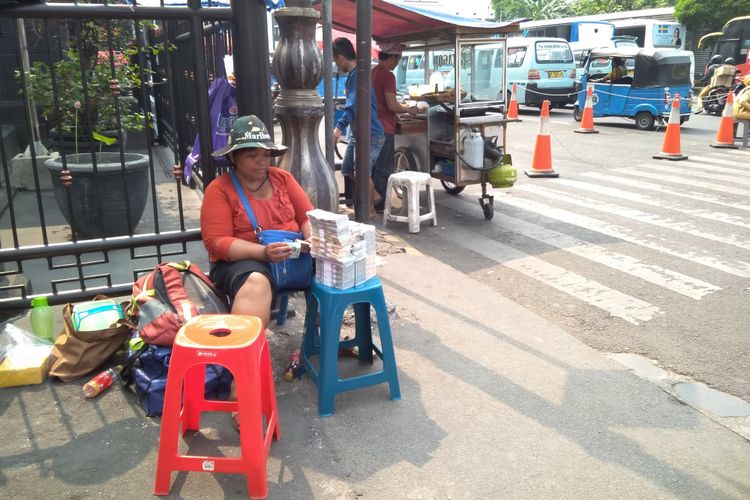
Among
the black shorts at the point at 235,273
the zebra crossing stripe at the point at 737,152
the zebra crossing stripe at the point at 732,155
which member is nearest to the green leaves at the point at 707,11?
the zebra crossing stripe at the point at 737,152

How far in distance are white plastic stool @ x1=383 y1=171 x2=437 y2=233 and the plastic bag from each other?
407cm

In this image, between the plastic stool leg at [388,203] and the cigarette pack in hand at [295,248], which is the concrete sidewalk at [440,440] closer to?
the cigarette pack in hand at [295,248]

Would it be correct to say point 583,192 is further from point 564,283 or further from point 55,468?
point 55,468

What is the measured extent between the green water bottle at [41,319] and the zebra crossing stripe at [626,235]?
531 cm

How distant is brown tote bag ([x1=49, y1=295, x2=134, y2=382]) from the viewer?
3328 mm

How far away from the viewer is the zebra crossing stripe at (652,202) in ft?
23.0

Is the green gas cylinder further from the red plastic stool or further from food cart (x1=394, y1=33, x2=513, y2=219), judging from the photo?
the red plastic stool

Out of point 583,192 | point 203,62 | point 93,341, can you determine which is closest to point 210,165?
A: point 203,62

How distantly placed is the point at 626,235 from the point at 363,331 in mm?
4062

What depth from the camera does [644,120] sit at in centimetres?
1480

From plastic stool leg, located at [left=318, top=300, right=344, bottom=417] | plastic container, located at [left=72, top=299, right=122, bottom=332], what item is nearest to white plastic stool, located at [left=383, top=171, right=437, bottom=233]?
plastic stool leg, located at [left=318, top=300, right=344, bottom=417]

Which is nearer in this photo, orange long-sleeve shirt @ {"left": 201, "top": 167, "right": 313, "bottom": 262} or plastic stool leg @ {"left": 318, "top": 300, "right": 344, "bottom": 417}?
plastic stool leg @ {"left": 318, "top": 300, "right": 344, "bottom": 417}

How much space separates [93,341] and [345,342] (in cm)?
140

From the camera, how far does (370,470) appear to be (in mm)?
2748
